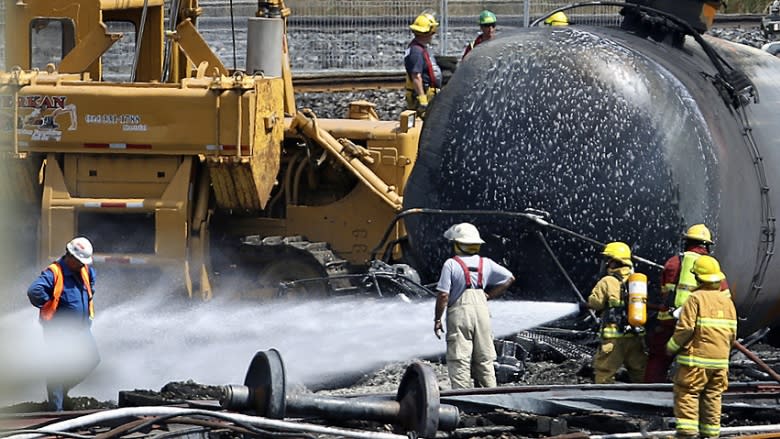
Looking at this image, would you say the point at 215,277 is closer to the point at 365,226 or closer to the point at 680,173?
the point at 365,226

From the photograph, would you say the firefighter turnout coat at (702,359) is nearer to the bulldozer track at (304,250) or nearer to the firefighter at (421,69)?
the bulldozer track at (304,250)

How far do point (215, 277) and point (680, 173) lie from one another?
5.18 m

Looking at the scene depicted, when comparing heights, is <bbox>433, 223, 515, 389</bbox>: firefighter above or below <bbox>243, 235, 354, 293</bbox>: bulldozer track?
above

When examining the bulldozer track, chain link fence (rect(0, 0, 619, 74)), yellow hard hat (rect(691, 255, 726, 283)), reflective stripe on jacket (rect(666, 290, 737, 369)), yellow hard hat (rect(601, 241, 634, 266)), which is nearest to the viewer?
reflective stripe on jacket (rect(666, 290, 737, 369))

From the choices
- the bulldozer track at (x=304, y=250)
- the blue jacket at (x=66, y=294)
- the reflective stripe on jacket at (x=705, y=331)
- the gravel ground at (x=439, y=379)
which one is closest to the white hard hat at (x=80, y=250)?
the blue jacket at (x=66, y=294)

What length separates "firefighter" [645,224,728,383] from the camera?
969cm

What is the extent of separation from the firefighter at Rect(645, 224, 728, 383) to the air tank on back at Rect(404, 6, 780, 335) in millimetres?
380

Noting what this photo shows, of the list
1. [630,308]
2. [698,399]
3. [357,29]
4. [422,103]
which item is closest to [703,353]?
[698,399]

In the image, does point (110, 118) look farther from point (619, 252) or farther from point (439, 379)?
point (619, 252)

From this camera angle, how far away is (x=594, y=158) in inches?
405

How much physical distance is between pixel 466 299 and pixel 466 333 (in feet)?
0.70

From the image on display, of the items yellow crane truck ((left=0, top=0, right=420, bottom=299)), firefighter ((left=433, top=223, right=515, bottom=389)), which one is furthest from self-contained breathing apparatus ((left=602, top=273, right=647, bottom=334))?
yellow crane truck ((left=0, top=0, right=420, bottom=299))

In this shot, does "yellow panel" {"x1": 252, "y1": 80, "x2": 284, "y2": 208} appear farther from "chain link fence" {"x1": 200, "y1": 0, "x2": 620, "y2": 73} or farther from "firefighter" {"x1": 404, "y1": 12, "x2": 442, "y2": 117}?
"chain link fence" {"x1": 200, "y1": 0, "x2": 620, "y2": 73}

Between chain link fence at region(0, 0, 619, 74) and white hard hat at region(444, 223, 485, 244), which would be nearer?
white hard hat at region(444, 223, 485, 244)
